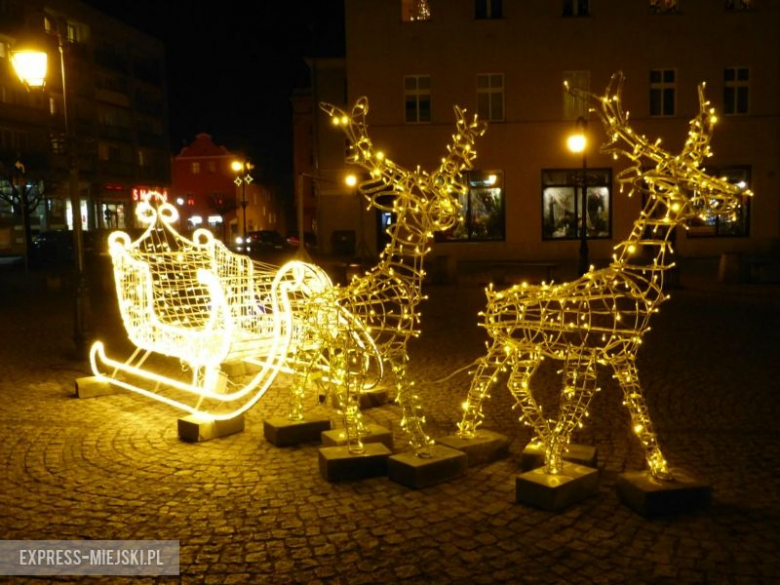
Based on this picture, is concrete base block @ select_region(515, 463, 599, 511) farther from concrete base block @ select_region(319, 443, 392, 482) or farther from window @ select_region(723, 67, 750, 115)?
window @ select_region(723, 67, 750, 115)

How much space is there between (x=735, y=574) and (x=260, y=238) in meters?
38.1

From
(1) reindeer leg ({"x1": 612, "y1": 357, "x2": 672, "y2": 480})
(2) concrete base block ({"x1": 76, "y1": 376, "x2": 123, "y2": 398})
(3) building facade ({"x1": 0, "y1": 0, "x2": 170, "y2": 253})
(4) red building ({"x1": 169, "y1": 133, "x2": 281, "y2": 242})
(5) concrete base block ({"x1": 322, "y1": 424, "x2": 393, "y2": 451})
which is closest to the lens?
(1) reindeer leg ({"x1": 612, "y1": 357, "x2": 672, "y2": 480})

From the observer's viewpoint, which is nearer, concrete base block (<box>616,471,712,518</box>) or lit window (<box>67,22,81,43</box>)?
concrete base block (<box>616,471,712,518</box>)

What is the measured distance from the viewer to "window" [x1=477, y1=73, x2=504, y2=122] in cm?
2688

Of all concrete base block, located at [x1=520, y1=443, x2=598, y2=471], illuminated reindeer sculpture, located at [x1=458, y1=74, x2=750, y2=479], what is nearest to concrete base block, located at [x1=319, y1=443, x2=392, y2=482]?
concrete base block, located at [x1=520, y1=443, x2=598, y2=471]

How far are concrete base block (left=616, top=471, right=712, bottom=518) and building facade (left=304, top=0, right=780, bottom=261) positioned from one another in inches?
882

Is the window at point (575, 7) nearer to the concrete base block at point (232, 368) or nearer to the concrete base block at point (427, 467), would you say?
the concrete base block at point (232, 368)

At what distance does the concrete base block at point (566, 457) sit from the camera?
16.7 ft

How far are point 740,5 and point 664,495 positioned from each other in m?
26.4

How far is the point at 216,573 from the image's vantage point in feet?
12.6

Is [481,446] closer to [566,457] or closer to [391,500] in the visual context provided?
[566,457]

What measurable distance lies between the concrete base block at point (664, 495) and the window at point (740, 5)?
2594cm

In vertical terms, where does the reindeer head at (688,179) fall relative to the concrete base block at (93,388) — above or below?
above

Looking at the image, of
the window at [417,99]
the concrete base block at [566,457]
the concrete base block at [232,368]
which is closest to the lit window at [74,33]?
the window at [417,99]
